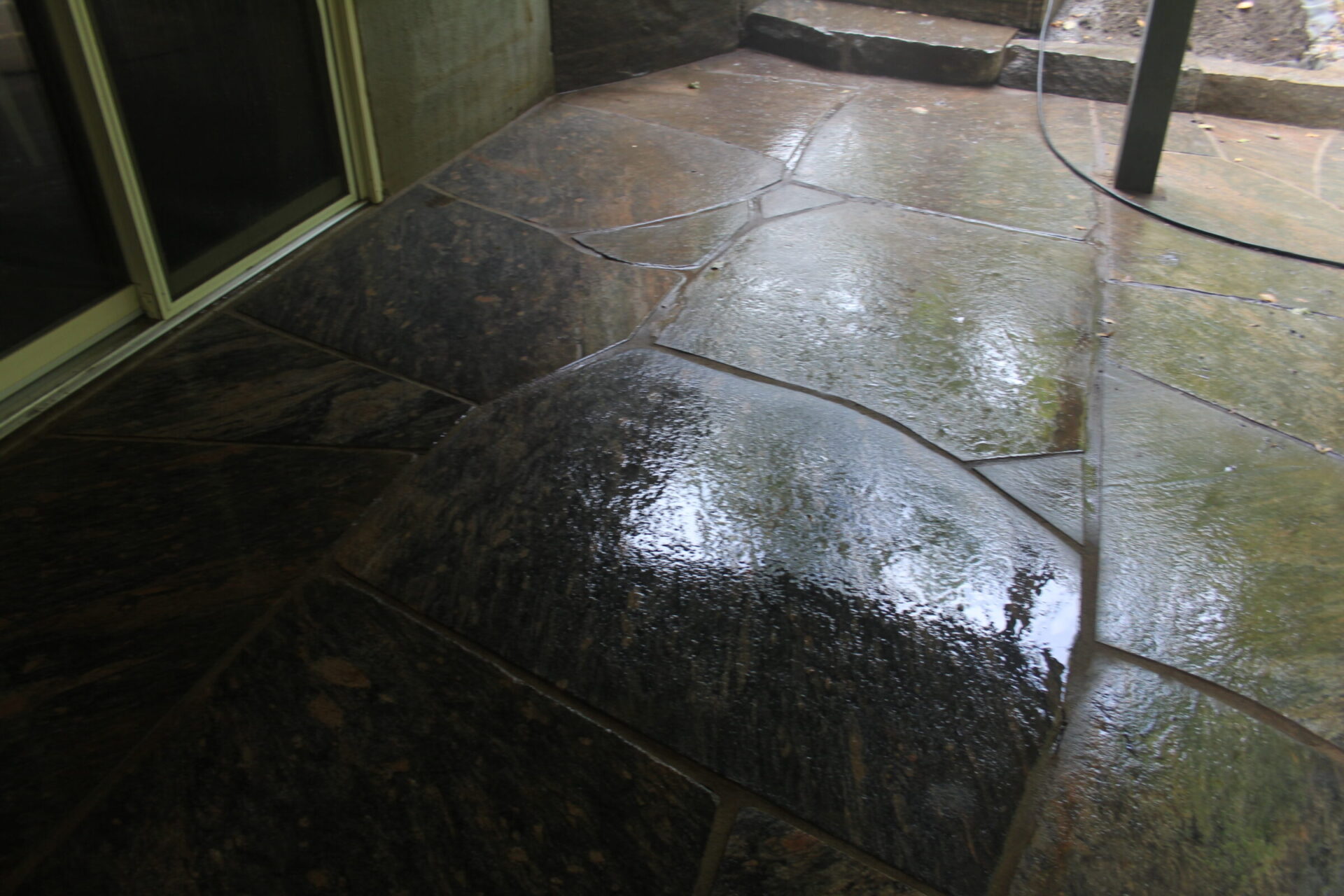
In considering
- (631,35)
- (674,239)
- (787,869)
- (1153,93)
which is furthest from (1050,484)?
(631,35)

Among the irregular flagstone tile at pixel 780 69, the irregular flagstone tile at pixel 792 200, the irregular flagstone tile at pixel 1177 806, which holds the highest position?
the irregular flagstone tile at pixel 780 69

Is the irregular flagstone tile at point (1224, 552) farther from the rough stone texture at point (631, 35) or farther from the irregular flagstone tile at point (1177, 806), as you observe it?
the rough stone texture at point (631, 35)

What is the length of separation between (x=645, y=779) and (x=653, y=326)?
1.36m

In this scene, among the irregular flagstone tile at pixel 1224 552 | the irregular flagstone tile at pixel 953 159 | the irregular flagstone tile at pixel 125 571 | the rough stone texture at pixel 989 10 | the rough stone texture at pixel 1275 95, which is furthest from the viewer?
the rough stone texture at pixel 989 10

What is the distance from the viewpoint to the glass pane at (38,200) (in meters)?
1.79

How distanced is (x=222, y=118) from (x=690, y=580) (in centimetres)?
182

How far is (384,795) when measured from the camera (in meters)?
1.27

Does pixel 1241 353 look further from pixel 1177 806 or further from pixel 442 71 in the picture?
pixel 442 71

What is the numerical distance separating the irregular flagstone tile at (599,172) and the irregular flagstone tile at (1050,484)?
5.18ft

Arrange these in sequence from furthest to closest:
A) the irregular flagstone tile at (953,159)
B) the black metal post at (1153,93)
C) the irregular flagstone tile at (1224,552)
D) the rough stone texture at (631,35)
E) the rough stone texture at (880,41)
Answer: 1. the rough stone texture at (880,41)
2. the rough stone texture at (631,35)
3. the irregular flagstone tile at (953,159)
4. the black metal post at (1153,93)
5. the irregular flagstone tile at (1224,552)

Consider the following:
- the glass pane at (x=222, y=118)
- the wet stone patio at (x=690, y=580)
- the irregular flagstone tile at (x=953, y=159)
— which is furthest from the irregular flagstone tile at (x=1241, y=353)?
the glass pane at (x=222, y=118)

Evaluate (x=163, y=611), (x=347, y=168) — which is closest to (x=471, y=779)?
(x=163, y=611)

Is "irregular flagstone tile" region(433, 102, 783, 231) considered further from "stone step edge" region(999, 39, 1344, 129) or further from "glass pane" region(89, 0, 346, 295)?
"stone step edge" region(999, 39, 1344, 129)

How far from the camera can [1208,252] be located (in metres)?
2.92
